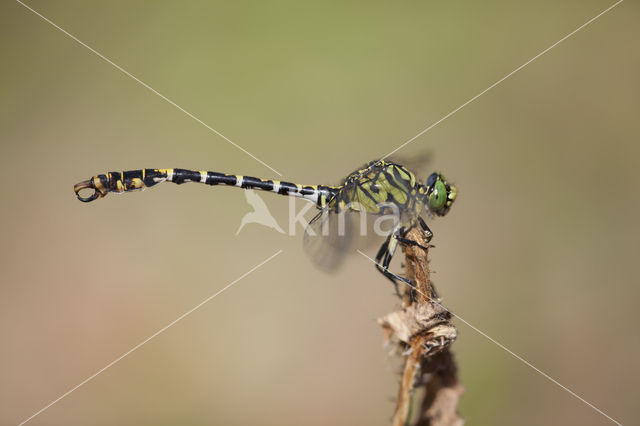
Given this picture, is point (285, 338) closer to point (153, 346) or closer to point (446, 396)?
point (153, 346)

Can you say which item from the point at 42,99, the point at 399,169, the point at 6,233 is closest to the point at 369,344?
the point at 399,169

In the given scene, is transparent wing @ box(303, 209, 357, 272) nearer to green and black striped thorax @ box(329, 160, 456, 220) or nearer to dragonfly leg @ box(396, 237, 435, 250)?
green and black striped thorax @ box(329, 160, 456, 220)

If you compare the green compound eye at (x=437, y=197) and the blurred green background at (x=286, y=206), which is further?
the blurred green background at (x=286, y=206)

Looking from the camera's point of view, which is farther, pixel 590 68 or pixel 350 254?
pixel 590 68

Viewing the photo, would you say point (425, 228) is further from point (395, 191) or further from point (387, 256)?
point (387, 256)

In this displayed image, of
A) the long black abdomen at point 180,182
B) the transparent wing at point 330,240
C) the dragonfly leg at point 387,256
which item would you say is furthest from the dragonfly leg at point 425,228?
the long black abdomen at point 180,182

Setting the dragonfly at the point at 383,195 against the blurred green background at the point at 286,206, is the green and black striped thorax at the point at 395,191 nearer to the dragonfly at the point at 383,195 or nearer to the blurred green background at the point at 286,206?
the dragonfly at the point at 383,195
